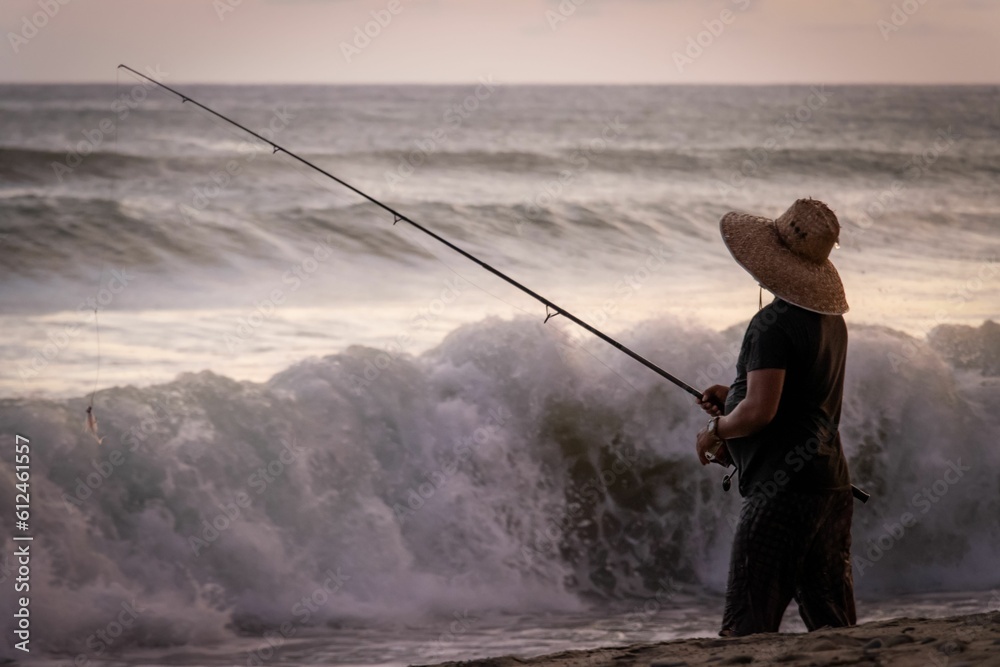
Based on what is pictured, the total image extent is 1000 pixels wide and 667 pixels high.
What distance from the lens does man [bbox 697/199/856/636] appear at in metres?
2.82

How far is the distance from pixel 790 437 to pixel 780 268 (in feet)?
1.30

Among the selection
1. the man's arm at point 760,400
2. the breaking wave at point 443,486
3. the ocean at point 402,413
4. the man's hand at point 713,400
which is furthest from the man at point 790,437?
the breaking wave at point 443,486

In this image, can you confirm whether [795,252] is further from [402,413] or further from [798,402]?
[402,413]

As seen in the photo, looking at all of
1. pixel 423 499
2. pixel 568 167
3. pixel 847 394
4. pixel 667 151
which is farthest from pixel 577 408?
pixel 667 151

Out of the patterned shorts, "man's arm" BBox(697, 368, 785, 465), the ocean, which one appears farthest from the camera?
the ocean

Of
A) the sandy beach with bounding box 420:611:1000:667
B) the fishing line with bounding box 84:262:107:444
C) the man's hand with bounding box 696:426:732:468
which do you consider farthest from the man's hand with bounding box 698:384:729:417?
the fishing line with bounding box 84:262:107:444

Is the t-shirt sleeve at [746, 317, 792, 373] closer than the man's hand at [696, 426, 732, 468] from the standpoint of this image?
Yes

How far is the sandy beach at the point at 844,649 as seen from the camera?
2822mm

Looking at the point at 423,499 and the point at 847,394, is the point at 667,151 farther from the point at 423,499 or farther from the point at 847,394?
the point at 423,499

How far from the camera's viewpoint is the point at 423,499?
256 inches

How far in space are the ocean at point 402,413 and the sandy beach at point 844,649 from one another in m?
2.04

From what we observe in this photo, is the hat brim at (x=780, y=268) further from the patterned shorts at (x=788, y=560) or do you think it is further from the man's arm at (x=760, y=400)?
the patterned shorts at (x=788, y=560)

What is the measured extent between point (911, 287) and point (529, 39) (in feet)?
17.5

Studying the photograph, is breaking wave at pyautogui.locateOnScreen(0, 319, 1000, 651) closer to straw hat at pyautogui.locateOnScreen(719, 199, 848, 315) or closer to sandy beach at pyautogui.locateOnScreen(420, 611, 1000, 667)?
sandy beach at pyautogui.locateOnScreen(420, 611, 1000, 667)
